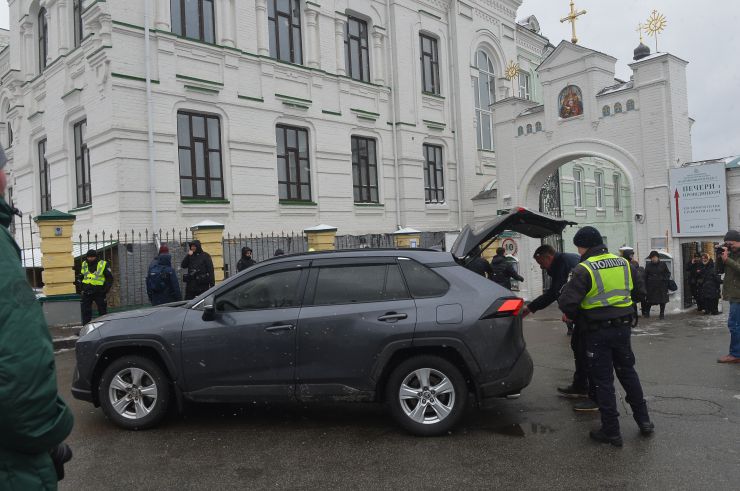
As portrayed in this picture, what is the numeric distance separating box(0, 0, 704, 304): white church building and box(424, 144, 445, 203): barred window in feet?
0.21

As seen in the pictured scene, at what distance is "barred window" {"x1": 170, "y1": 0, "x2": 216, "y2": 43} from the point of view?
14.9 m

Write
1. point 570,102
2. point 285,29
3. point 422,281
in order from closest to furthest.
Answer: point 422,281 → point 570,102 → point 285,29

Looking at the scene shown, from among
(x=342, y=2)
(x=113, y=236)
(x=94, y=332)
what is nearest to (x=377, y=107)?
(x=342, y=2)

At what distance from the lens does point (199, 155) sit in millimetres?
15141

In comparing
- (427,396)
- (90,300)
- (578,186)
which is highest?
(578,186)

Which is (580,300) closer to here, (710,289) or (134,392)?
(134,392)

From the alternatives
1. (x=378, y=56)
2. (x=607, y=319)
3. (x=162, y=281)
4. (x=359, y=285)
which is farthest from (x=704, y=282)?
(x=378, y=56)

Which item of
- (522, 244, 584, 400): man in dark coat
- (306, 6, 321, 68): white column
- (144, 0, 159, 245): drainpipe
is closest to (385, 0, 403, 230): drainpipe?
(306, 6, 321, 68): white column

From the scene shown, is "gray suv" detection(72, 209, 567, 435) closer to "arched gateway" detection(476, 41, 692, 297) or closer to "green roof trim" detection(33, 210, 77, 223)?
"green roof trim" detection(33, 210, 77, 223)

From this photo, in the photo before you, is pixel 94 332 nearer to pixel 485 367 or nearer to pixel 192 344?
pixel 192 344

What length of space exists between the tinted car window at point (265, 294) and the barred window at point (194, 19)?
38.0 ft

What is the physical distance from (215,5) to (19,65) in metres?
7.97

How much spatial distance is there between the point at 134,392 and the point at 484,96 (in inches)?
825

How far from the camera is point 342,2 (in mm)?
18594
